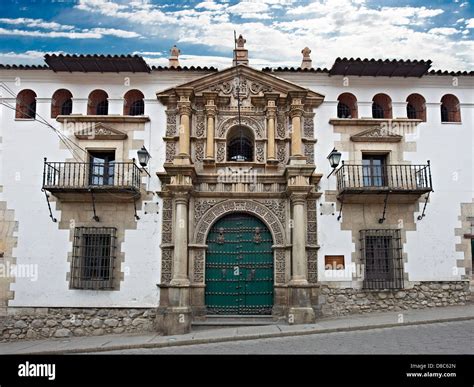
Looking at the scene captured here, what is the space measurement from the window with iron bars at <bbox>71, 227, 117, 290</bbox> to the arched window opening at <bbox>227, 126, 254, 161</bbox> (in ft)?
13.0

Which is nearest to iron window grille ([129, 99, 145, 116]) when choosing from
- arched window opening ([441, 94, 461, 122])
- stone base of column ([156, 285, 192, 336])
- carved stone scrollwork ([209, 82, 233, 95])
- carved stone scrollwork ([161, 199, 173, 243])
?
carved stone scrollwork ([209, 82, 233, 95])

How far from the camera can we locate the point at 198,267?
11469 mm

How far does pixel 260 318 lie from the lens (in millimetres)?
11133

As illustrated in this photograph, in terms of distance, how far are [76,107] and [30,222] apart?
11.0ft

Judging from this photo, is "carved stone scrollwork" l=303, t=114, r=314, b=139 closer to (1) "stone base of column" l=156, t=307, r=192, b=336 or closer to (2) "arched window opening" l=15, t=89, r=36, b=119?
(1) "stone base of column" l=156, t=307, r=192, b=336

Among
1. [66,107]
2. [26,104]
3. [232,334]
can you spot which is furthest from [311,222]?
[26,104]

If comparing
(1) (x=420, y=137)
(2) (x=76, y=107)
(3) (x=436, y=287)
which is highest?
(2) (x=76, y=107)

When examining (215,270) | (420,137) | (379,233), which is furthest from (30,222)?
(420,137)

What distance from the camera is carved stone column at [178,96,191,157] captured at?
11.8 metres

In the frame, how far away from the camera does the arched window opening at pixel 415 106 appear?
12.6 metres

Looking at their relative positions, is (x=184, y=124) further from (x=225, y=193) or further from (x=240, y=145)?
(x=225, y=193)

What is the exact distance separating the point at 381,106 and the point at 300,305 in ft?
20.3

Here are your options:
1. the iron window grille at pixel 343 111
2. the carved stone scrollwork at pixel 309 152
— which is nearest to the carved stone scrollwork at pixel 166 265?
the carved stone scrollwork at pixel 309 152
